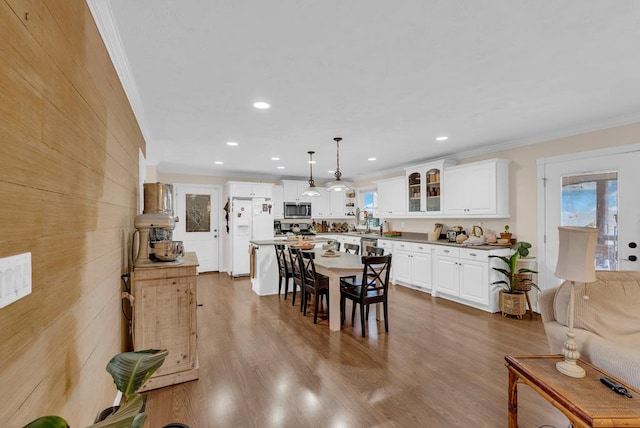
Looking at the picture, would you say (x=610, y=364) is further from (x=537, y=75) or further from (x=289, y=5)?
(x=289, y=5)

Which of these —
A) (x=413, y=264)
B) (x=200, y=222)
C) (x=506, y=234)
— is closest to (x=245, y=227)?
(x=200, y=222)

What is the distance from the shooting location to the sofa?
1.73 metres

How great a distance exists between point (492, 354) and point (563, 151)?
2771 mm

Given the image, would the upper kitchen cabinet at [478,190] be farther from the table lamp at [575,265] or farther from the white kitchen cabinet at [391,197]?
the table lamp at [575,265]

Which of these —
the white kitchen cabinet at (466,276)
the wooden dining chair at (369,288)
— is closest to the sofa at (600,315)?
the wooden dining chair at (369,288)

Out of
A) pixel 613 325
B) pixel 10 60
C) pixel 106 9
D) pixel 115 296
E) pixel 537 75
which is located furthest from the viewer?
pixel 537 75

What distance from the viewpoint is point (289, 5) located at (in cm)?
161

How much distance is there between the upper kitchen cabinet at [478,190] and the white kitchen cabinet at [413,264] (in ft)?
2.63

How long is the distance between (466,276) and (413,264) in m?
1.07

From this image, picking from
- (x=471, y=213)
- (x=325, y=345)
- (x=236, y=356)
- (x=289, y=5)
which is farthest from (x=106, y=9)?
(x=471, y=213)

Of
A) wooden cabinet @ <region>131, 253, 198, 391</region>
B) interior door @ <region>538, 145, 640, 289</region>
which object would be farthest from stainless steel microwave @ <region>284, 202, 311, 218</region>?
wooden cabinet @ <region>131, 253, 198, 391</region>

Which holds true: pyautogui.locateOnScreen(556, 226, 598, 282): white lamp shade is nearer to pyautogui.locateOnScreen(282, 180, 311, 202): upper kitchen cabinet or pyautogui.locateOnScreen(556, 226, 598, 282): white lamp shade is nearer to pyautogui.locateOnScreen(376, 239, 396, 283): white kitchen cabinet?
pyautogui.locateOnScreen(376, 239, 396, 283): white kitchen cabinet

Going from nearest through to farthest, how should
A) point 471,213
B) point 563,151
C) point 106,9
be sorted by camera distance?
point 106,9 → point 563,151 → point 471,213

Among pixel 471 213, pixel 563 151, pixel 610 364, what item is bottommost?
pixel 610 364
